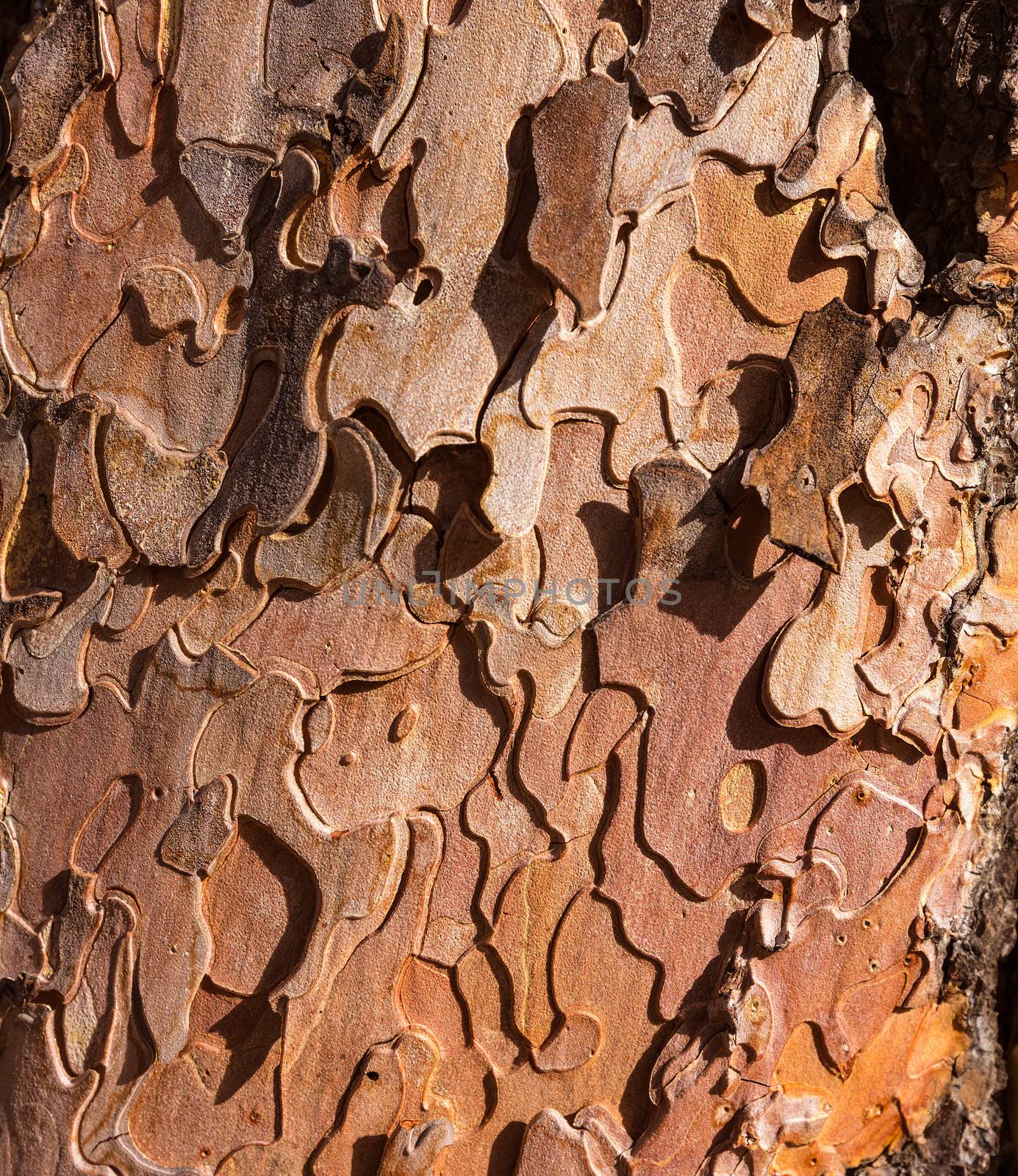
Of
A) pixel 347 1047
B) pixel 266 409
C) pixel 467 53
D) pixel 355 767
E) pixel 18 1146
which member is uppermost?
pixel 467 53

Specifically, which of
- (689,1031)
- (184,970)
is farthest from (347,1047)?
(689,1031)

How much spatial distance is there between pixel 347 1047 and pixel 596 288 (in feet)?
2.19

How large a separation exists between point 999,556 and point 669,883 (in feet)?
1.44

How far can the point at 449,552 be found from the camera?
0.84 m

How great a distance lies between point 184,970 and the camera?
0.85 meters

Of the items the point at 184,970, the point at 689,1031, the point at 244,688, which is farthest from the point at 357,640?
the point at 689,1031

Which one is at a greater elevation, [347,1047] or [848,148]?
[848,148]

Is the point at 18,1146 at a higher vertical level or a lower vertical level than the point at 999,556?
lower

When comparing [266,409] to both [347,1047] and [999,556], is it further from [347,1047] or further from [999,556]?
[999,556]

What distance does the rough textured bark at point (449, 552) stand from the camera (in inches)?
32.7

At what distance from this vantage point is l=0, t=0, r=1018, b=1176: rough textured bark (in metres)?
0.83

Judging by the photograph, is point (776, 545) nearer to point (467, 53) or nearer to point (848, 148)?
point (848, 148)

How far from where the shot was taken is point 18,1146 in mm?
881

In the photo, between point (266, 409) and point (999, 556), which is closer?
point (266, 409)
